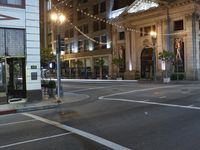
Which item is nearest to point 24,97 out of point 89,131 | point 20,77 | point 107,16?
point 20,77

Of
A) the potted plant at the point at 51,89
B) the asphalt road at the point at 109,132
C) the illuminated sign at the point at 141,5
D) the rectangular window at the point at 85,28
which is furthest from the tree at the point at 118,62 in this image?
the asphalt road at the point at 109,132

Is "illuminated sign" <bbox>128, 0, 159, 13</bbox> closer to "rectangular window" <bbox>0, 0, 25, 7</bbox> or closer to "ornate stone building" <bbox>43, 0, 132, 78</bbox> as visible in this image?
"ornate stone building" <bbox>43, 0, 132, 78</bbox>

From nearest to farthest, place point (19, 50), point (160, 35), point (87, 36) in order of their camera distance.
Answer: point (19, 50) → point (160, 35) → point (87, 36)

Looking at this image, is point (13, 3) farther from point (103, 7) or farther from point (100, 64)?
point (103, 7)

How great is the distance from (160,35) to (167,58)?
6461 mm

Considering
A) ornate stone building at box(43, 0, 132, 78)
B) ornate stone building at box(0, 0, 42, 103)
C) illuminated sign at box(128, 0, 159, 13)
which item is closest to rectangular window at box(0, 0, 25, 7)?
ornate stone building at box(0, 0, 42, 103)

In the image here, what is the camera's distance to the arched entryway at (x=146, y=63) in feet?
165

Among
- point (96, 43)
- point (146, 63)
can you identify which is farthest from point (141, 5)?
point (96, 43)

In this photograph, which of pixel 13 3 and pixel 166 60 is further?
pixel 166 60

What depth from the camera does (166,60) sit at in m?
44.1

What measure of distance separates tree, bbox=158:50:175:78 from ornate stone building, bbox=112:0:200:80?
73 centimetres

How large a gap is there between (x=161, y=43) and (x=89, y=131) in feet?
132

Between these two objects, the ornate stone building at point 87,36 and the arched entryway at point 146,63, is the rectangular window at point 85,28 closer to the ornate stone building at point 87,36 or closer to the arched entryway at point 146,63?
the ornate stone building at point 87,36

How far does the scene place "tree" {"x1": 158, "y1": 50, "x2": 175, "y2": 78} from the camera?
42500 mm
